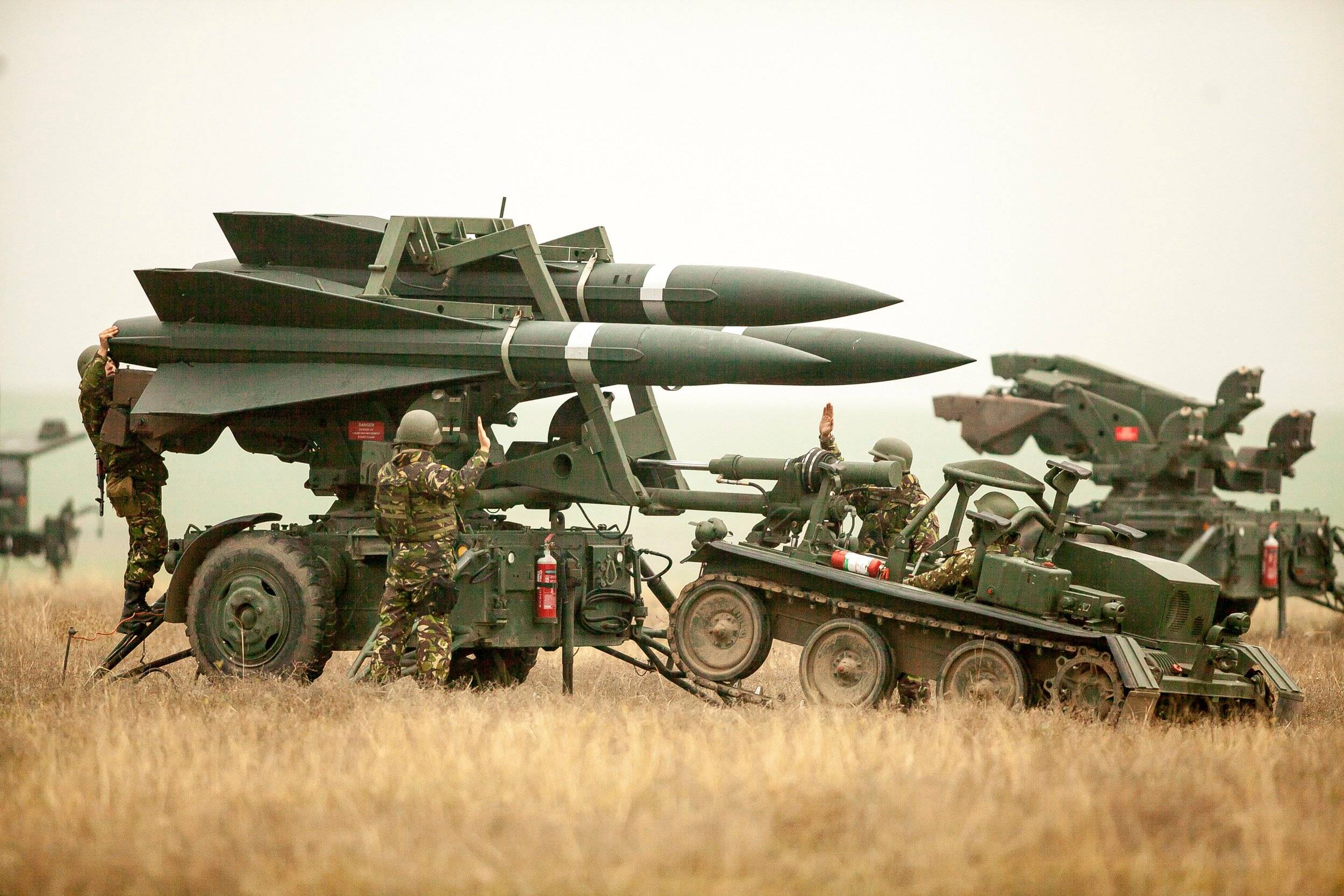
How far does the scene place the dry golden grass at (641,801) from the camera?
6168 millimetres

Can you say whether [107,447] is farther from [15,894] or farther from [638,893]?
[638,893]

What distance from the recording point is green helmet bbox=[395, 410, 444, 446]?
10.1m

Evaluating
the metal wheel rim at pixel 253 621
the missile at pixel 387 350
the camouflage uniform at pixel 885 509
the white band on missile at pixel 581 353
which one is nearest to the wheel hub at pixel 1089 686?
the missile at pixel 387 350

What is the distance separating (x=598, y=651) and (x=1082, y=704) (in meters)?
6.44

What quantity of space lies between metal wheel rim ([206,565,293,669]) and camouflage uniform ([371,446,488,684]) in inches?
34.2

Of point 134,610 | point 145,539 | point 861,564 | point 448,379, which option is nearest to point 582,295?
point 448,379

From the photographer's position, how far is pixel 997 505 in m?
9.89

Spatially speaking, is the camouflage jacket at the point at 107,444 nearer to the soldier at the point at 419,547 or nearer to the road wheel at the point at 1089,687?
the soldier at the point at 419,547

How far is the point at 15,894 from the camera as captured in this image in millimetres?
Answer: 6172

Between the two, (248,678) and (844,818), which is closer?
(844,818)

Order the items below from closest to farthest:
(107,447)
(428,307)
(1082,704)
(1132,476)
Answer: (1082,704), (428,307), (107,447), (1132,476)

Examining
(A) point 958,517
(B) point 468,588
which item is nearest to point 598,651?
(B) point 468,588

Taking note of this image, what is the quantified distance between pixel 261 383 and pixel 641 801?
5.25m

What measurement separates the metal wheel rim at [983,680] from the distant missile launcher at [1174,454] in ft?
25.0
